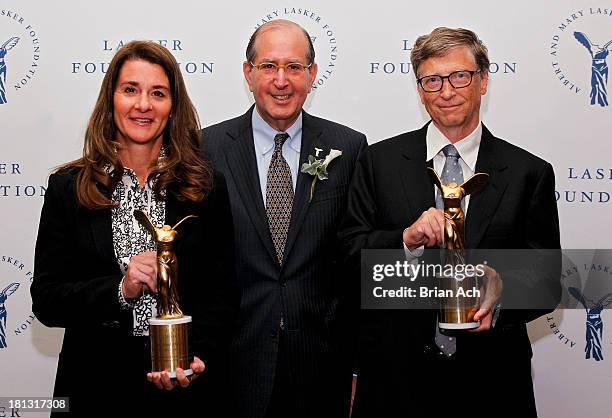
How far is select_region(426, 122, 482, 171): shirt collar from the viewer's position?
Result: 2.41 meters

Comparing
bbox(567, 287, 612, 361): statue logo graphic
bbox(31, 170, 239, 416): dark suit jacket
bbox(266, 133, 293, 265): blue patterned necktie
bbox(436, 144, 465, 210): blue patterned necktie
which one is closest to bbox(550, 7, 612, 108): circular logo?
bbox(567, 287, 612, 361): statue logo graphic

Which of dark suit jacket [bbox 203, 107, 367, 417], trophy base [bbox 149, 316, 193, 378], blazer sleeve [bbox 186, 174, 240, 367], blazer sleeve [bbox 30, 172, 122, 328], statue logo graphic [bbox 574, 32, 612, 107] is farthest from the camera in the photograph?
statue logo graphic [bbox 574, 32, 612, 107]

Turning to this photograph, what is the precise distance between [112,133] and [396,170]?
845 millimetres

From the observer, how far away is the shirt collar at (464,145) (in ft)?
7.91

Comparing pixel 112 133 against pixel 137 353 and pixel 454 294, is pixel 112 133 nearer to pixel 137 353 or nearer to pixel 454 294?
pixel 137 353

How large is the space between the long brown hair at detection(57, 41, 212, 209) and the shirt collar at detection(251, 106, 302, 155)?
41 cm

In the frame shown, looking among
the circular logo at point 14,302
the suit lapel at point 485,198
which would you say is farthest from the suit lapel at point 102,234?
the circular logo at point 14,302

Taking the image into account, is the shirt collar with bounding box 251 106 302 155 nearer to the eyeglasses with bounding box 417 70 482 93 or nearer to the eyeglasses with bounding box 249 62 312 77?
the eyeglasses with bounding box 249 62 312 77

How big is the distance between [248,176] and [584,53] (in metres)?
1.63

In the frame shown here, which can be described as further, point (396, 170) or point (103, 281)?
point (396, 170)

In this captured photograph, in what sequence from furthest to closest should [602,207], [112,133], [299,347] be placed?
[602,207] < [299,347] < [112,133]

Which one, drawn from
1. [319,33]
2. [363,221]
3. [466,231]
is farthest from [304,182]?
[319,33]

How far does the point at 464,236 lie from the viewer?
215 centimetres

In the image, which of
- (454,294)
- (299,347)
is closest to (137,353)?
(299,347)
